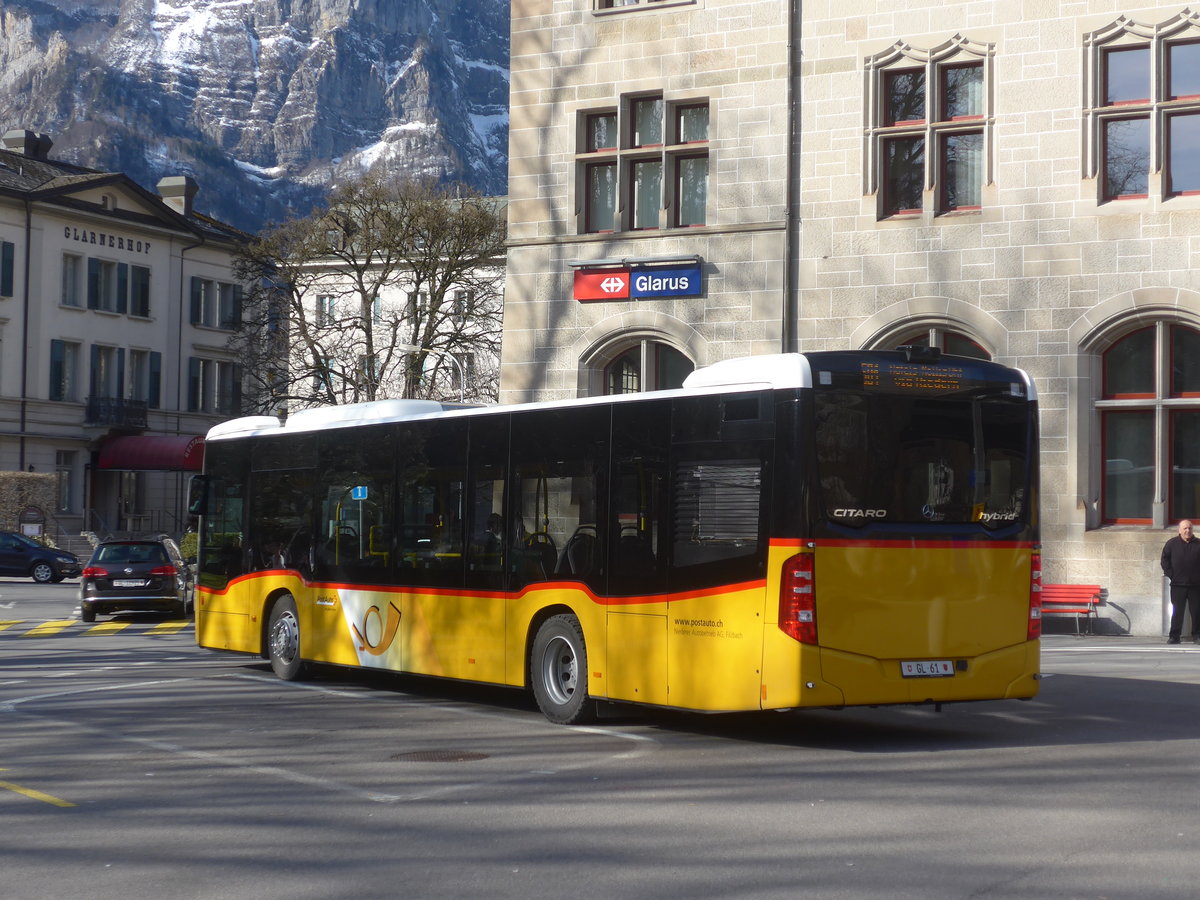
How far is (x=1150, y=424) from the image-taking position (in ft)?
82.3

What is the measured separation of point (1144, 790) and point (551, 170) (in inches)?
813

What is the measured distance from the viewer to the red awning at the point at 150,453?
2489 inches

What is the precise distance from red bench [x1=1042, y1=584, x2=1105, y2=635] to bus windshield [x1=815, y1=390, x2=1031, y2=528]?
1293cm

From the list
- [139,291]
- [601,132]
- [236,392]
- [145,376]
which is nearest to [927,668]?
[601,132]

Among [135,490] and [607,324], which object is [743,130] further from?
[135,490]

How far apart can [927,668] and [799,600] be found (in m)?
1.22

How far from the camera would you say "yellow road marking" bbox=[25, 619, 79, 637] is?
25.7 metres

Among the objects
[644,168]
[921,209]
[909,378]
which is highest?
[644,168]

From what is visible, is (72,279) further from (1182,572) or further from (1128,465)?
(1182,572)

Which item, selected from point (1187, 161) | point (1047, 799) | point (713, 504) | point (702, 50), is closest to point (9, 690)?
point (713, 504)

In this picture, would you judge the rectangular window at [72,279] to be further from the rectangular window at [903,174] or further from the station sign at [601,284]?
the rectangular window at [903,174]

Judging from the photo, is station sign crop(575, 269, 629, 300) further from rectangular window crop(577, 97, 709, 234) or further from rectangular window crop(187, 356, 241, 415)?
rectangular window crop(187, 356, 241, 415)

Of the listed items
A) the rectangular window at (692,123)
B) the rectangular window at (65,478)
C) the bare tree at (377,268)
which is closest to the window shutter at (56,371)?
the rectangular window at (65,478)

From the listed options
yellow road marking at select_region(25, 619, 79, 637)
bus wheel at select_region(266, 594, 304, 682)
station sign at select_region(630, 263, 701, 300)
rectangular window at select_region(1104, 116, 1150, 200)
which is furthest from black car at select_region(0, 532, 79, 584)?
rectangular window at select_region(1104, 116, 1150, 200)
